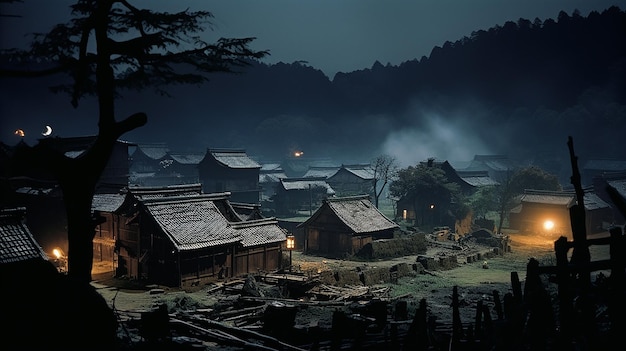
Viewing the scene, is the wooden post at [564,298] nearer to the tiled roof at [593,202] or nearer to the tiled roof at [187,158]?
the tiled roof at [593,202]

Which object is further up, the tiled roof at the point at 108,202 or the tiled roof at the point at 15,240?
the tiled roof at the point at 108,202

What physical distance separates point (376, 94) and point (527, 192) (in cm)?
10048

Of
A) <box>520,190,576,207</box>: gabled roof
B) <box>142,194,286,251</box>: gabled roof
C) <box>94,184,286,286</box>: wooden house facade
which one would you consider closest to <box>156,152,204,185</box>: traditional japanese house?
<box>94,184,286,286</box>: wooden house facade

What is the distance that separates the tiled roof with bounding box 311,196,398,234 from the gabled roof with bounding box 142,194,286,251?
A: 348 inches

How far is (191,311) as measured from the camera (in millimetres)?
19141

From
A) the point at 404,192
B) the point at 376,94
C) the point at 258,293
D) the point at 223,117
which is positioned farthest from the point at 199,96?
the point at 258,293

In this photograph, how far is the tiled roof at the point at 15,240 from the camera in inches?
775

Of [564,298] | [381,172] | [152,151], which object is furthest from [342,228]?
[152,151]

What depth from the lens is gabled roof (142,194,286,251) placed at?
2723cm

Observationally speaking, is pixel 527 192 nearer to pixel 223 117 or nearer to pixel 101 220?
pixel 101 220

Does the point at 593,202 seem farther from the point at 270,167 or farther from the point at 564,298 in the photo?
the point at 270,167

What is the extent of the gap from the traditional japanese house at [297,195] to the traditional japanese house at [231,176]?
3401 millimetres

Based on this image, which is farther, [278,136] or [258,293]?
[278,136]

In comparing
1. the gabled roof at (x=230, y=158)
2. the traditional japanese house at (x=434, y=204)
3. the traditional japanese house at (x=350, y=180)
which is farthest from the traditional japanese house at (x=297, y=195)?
the traditional japanese house at (x=434, y=204)
